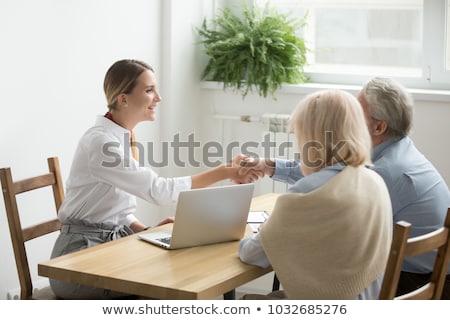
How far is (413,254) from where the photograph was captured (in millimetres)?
2004

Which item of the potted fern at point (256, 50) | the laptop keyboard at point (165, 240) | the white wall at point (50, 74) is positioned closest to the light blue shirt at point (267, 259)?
the laptop keyboard at point (165, 240)

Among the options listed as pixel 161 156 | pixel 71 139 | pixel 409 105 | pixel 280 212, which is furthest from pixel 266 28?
pixel 280 212

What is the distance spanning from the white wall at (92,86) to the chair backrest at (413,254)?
155 cm

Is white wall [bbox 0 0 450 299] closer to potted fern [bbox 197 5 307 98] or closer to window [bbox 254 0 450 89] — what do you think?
potted fern [bbox 197 5 307 98]

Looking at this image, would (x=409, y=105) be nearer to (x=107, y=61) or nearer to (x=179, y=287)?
(x=179, y=287)

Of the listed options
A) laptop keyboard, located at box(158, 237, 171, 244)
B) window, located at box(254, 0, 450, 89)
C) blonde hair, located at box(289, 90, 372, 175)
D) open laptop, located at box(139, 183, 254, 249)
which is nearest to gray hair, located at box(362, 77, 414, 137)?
blonde hair, located at box(289, 90, 372, 175)

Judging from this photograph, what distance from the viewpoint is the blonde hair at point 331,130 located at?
2236 millimetres

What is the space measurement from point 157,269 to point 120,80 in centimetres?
91

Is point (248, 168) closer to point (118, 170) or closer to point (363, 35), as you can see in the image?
point (118, 170)

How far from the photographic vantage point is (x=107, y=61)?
360 centimetres

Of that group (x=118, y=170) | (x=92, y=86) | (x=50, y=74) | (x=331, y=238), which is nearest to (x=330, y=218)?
(x=331, y=238)

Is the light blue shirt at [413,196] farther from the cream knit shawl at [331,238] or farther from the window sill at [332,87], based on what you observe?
the window sill at [332,87]

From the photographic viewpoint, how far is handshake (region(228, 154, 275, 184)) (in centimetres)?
312

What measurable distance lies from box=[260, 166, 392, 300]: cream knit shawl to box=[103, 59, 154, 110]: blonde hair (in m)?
0.94
